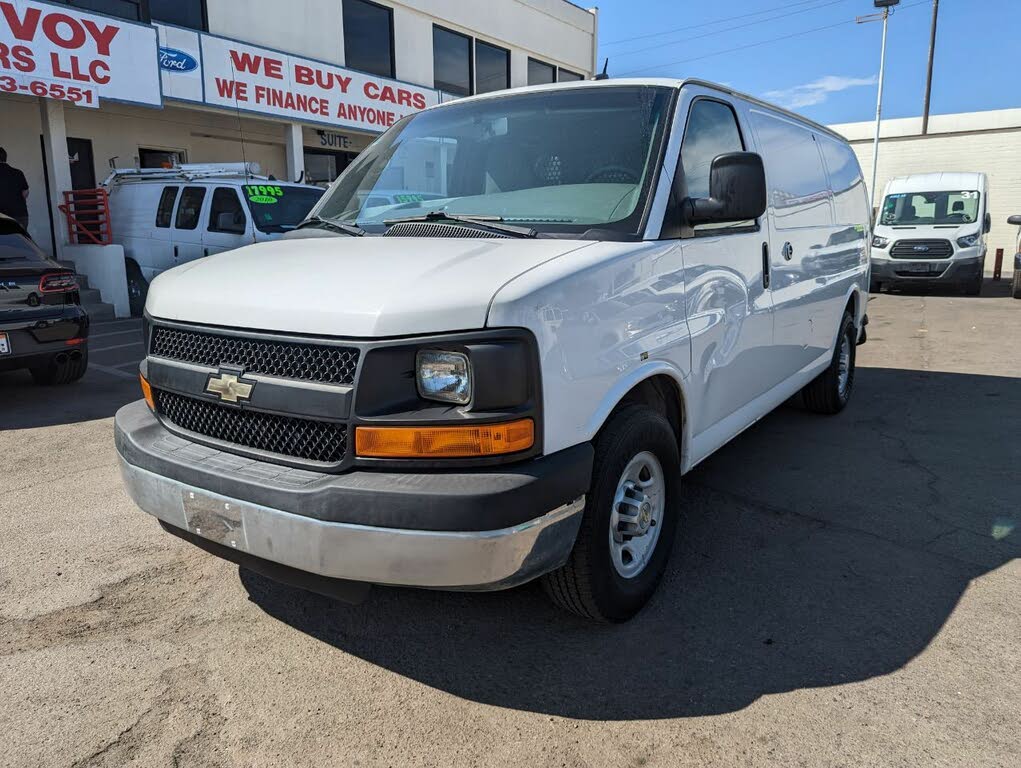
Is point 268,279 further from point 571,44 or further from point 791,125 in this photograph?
point 571,44

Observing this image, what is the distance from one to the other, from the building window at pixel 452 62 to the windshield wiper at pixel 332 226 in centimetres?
1650

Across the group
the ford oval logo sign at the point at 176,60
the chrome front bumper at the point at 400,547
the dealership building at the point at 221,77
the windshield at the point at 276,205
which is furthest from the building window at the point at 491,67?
the chrome front bumper at the point at 400,547

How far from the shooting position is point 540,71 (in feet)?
73.7

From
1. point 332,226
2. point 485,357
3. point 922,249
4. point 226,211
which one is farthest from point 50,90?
point 922,249

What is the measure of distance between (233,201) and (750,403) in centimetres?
853

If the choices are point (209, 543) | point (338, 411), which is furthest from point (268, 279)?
point (209, 543)

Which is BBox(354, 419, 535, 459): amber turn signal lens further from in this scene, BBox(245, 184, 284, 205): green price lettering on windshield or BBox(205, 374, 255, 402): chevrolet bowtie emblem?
BBox(245, 184, 284, 205): green price lettering on windshield

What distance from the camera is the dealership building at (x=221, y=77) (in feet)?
36.4

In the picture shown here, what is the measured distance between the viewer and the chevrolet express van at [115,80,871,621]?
218 cm

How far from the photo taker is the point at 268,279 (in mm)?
2594

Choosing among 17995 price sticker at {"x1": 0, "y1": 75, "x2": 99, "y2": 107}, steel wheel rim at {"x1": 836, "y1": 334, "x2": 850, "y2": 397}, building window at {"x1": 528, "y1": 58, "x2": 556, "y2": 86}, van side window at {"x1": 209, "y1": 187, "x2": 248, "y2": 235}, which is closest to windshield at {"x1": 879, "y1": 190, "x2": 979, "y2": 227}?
building window at {"x1": 528, "y1": 58, "x2": 556, "y2": 86}

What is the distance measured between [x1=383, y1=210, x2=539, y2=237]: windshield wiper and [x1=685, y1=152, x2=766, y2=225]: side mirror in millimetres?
698

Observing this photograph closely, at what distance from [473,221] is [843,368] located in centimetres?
419

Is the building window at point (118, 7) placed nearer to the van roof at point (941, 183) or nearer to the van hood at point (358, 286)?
the van hood at point (358, 286)
